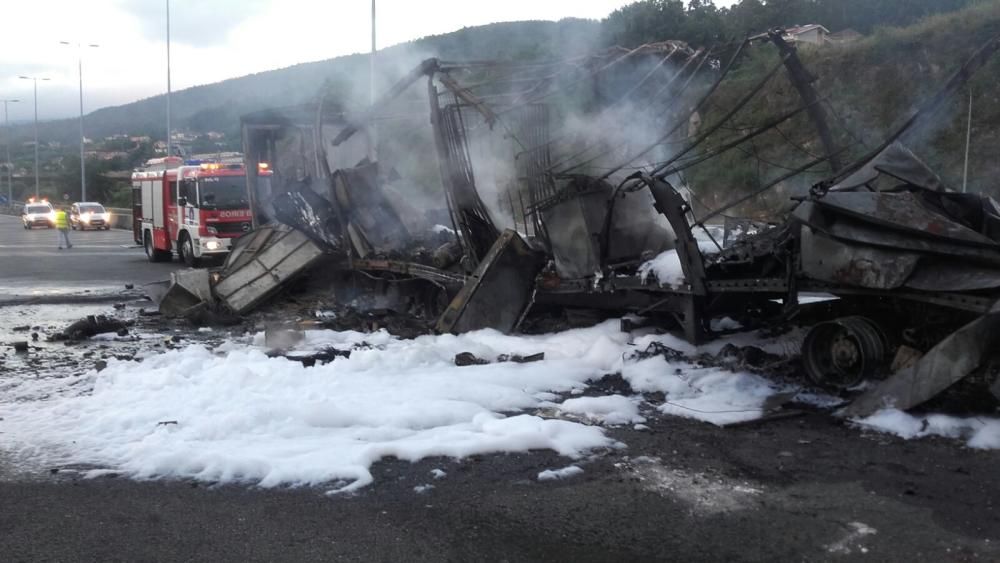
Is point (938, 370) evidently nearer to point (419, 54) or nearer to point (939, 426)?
point (939, 426)

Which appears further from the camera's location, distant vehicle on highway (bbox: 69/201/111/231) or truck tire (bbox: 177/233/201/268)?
distant vehicle on highway (bbox: 69/201/111/231)

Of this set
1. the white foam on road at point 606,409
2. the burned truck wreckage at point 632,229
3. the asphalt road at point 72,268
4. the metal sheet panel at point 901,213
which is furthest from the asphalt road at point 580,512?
the asphalt road at point 72,268

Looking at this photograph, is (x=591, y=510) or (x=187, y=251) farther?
(x=187, y=251)

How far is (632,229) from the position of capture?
8.52m

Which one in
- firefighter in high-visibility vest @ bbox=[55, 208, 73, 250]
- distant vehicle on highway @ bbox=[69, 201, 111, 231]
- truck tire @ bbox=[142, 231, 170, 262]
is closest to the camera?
truck tire @ bbox=[142, 231, 170, 262]

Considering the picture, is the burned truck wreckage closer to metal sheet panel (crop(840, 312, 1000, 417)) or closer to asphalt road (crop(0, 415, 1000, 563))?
metal sheet panel (crop(840, 312, 1000, 417))

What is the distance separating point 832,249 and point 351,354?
14.0ft

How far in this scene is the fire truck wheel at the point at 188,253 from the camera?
19923 mm

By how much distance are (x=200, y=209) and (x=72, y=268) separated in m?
3.41

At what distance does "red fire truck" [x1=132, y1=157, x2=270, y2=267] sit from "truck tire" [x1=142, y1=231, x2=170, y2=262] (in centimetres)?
4

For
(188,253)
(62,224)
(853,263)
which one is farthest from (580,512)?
(62,224)

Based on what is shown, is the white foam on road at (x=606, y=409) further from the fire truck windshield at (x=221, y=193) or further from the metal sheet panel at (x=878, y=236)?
the fire truck windshield at (x=221, y=193)

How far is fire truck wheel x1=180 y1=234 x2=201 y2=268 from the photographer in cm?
1992

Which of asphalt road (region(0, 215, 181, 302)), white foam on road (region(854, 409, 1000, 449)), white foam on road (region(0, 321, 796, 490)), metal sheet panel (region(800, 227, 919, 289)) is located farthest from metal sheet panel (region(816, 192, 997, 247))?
asphalt road (region(0, 215, 181, 302))
